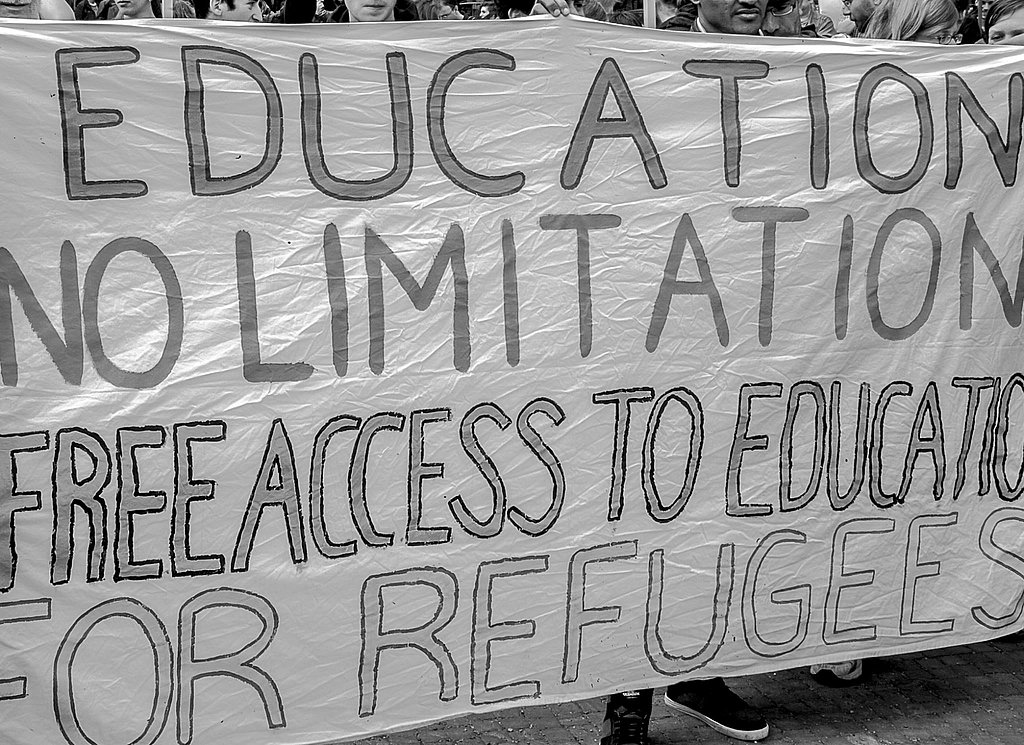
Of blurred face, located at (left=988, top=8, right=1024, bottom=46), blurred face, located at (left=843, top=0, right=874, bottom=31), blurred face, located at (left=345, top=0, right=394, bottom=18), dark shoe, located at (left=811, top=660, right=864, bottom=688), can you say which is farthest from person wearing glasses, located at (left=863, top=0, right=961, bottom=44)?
dark shoe, located at (left=811, top=660, right=864, bottom=688)

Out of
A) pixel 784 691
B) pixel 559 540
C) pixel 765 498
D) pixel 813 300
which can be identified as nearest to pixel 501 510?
pixel 559 540

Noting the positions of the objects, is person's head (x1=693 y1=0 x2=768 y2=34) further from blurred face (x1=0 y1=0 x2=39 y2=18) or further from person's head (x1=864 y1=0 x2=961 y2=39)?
blurred face (x1=0 y1=0 x2=39 y2=18)

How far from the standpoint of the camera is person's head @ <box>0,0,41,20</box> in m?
3.51

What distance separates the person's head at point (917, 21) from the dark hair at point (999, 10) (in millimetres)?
182

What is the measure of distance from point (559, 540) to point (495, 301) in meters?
0.60

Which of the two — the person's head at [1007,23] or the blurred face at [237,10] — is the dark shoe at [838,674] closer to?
the person's head at [1007,23]

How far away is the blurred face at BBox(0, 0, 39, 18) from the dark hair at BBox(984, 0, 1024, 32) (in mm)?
3029

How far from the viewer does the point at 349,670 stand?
2.97 m

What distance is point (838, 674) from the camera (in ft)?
12.9

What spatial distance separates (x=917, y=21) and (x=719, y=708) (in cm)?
225

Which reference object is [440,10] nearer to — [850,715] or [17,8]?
[17,8]

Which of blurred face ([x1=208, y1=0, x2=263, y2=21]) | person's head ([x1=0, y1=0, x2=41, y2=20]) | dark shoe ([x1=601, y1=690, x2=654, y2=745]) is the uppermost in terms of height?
person's head ([x1=0, y1=0, x2=41, y2=20])

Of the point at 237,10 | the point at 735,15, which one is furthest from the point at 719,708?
the point at 237,10

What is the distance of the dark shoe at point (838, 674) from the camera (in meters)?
3.94
